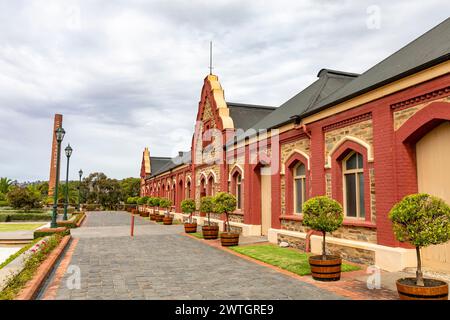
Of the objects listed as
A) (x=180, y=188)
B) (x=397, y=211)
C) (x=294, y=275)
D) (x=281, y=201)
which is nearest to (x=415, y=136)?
(x=397, y=211)

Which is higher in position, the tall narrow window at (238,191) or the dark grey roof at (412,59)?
the dark grey roof at (412,59)

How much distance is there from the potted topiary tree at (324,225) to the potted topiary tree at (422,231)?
190cm

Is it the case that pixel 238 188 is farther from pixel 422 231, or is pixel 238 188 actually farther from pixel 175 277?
pixel 422 231

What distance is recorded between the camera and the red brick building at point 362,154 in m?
8.12

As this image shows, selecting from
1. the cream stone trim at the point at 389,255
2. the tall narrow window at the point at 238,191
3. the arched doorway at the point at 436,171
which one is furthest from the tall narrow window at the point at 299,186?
the tall narrow window at the point at 238,191

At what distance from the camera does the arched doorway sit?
7.91 meters

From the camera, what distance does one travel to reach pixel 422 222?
5762mm

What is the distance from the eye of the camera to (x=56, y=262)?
10164mm

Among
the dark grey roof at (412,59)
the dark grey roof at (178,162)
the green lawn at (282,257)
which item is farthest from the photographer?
the dark grey roof at (178,162)

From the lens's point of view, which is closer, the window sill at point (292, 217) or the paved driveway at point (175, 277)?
the paved driveway at point (175, 277)

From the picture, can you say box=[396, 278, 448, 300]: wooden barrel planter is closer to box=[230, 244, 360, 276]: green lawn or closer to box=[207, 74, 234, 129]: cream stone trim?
box=[230, 244, 360, 276]: green lawn

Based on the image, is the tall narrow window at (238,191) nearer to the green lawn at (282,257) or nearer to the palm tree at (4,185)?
the green lawn at (282,257)

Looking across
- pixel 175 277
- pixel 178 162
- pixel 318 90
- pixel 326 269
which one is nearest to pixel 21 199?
pixel 178 162
